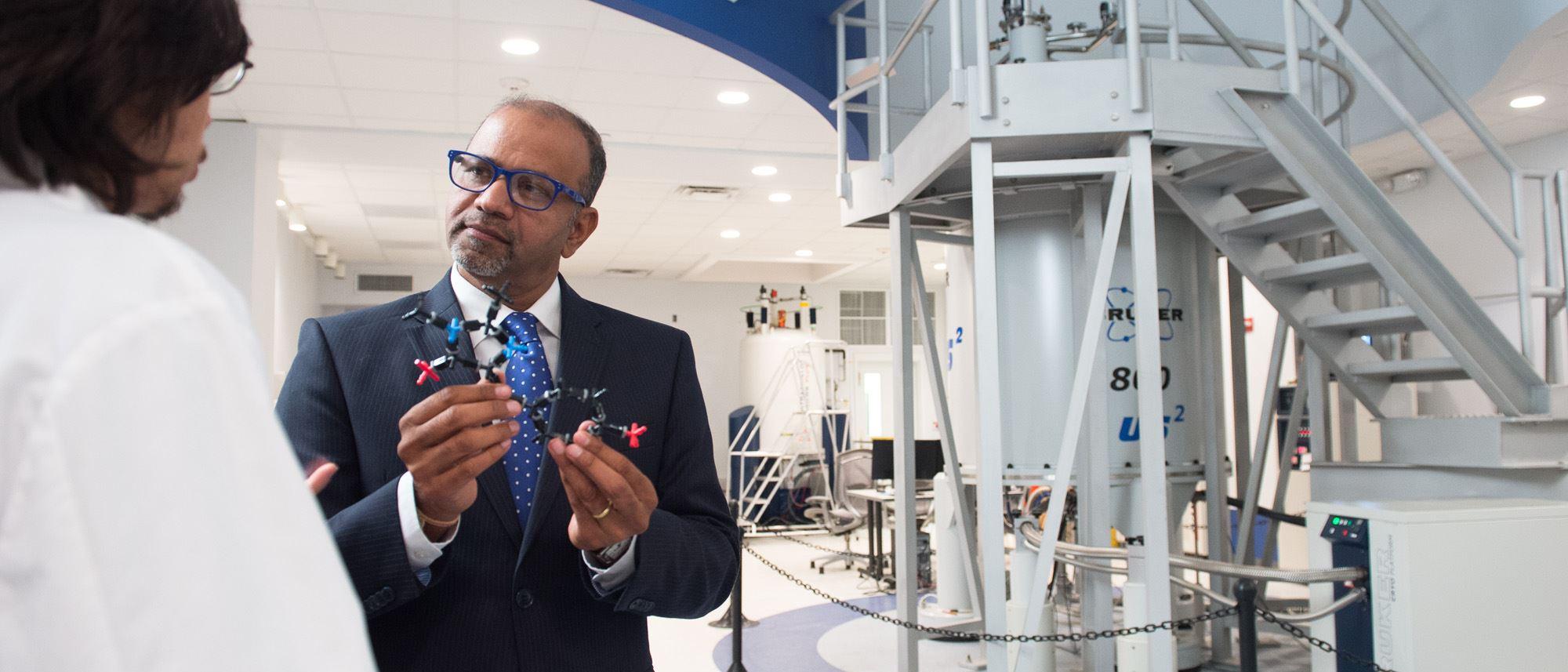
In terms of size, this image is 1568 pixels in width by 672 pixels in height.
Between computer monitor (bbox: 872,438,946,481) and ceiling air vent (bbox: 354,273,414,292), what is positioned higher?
ceiling air vent (bbox: 354,273,414,292)

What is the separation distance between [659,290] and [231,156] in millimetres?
9722

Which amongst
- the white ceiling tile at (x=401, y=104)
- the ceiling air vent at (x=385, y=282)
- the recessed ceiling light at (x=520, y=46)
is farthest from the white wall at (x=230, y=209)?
the ceiling air vent at (x=385, y=282)

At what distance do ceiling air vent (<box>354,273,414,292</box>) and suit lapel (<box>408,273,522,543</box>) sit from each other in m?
14.2

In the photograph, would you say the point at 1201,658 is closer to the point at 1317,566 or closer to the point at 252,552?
the point at 1317,566

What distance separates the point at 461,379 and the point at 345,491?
214 millimetres

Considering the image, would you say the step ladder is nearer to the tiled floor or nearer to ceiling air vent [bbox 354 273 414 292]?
the tiled floor

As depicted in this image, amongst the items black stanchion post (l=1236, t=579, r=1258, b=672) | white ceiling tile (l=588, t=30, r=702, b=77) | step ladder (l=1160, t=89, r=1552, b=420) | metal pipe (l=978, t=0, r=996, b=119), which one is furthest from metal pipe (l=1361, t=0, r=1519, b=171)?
white ceiling tile (l=588, t=30, r=702, b=77)

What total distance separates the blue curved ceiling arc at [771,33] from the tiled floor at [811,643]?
3.26m

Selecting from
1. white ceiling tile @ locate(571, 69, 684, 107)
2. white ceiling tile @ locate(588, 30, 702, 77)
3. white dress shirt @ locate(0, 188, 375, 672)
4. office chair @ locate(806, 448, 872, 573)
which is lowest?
office chair @ locate(806, 448, 872, 573)

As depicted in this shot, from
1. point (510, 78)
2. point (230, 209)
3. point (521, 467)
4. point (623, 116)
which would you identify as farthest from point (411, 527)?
point (230, 209)

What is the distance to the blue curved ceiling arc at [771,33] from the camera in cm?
520

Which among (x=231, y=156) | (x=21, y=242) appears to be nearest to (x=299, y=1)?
(x=231, y=156)

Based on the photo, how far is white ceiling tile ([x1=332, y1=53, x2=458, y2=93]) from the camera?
19.9ft

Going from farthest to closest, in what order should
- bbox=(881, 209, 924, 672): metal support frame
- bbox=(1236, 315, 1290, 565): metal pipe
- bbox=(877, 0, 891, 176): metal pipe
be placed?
1. bbox=(1236, 315, 1290, 565): metal pipe
2. bbox=(881, 209, 924, 672): metal support frame
3. bbox=(877, 0, 891, 176): metal pipe
